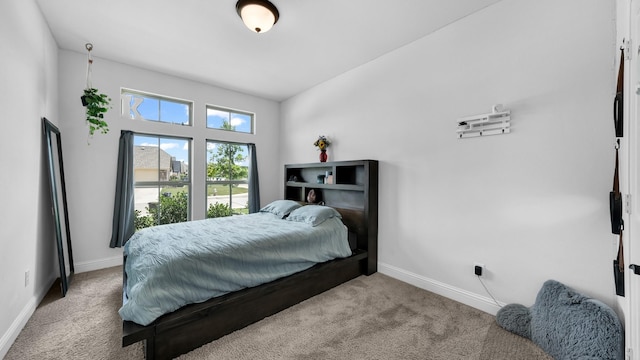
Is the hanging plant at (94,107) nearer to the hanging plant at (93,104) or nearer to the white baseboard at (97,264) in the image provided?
the hanging plant at (93,104)

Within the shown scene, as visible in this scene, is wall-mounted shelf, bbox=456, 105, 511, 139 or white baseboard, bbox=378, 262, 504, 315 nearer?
wall-mounted shelf, bbox=456, 105, 511, 139

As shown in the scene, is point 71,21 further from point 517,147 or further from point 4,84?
point 517,147

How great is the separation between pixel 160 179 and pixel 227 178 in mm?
993

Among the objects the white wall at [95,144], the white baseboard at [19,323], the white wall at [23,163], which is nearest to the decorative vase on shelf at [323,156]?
the white wall at [95,144]

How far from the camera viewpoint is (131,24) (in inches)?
98.4

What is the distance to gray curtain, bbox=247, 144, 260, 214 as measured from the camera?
4.46 meters

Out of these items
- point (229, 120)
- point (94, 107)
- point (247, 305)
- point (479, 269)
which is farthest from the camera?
point (229, 120)

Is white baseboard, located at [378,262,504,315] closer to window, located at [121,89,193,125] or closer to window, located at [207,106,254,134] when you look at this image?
window, located at [207,106,254,134]

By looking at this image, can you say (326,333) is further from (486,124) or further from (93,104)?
(93,104)

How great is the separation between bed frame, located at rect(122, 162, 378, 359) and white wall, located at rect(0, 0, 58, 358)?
1057 mm

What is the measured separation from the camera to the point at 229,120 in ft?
14.4

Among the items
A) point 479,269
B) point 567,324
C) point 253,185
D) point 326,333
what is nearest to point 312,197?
point 253,185

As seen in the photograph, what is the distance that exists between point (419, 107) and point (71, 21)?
12.0ft

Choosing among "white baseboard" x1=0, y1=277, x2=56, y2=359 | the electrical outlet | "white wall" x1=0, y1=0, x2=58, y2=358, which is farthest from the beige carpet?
the electrical outlet
